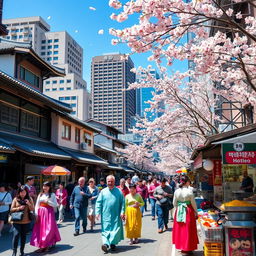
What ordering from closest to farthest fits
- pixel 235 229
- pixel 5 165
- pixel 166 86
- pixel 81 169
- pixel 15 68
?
1. pixel 235 229
2. pixel 5 165
3. pixel 166 86
4. pixel 15 68
5. pixel 81 169

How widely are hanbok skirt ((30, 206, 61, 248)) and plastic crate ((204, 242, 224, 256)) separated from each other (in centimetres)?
409

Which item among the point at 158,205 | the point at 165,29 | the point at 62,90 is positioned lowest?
the point at 158,205

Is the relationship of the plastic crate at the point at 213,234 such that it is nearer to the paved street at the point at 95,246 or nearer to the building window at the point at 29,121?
the paved street at the point at 95,246

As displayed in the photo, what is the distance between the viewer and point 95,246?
8492mm

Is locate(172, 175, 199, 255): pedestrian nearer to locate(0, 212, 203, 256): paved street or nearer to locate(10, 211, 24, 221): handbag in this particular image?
locate(0, 212, 203, 256): paved street

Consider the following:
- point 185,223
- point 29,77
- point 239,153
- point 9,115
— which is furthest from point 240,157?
point 29,77

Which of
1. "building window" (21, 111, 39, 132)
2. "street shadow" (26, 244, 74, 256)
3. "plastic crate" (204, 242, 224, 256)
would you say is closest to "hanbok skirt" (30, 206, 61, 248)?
"street shadow" (26, 244, 74, 256)

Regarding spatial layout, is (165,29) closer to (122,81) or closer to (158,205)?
(158,205)

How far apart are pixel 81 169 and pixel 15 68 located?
40.8ft

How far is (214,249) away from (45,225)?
436cm

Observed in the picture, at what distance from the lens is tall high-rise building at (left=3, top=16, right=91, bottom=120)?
366 ft

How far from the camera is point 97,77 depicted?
183 meters

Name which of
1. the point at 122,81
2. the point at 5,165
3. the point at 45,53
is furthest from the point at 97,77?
the point at 5,165

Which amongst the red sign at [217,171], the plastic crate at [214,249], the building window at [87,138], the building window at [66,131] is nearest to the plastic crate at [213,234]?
the plastic crate at [214,249]
